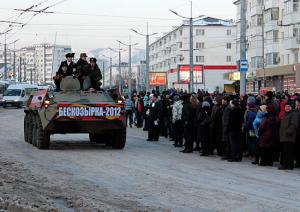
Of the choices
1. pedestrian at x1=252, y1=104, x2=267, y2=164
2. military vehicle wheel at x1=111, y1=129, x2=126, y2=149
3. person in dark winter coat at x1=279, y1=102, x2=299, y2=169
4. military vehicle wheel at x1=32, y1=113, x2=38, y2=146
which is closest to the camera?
person in dark winter coat at x1=279, y1=102, x2=299, y2=169

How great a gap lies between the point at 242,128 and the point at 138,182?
5188 mm

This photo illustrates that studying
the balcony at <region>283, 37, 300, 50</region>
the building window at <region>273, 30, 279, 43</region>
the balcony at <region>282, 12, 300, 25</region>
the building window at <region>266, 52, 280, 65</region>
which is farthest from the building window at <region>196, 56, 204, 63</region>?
the balcony at <region>282, 12, 300, 25</region>

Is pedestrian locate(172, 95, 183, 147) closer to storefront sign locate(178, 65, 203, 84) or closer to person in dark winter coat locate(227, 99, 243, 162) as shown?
person in dark winter coat locate(227, 99, 243, 162)

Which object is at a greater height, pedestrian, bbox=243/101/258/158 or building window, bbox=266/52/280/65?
building window, bbox=266/52/280/65

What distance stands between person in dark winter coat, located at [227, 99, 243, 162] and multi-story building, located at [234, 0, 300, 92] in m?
41.6

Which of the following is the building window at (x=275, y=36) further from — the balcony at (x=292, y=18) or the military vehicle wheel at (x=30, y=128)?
the military vehicle wheel at (x=30, y=128)

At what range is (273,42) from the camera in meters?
70.7

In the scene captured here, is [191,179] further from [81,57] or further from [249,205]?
[81,57]

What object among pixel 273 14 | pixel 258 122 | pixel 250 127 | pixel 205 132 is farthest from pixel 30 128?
pixel 273 14

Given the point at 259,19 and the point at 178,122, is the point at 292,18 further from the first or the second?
the point at 178,122

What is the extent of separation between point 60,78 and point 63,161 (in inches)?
188

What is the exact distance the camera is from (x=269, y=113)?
15.8 m

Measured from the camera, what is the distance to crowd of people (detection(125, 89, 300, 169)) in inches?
591

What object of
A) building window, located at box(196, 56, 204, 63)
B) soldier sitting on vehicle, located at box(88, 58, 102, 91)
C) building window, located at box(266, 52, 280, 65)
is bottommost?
soldier sitting on vehicle, located at box(88, 58, 102, 91)
